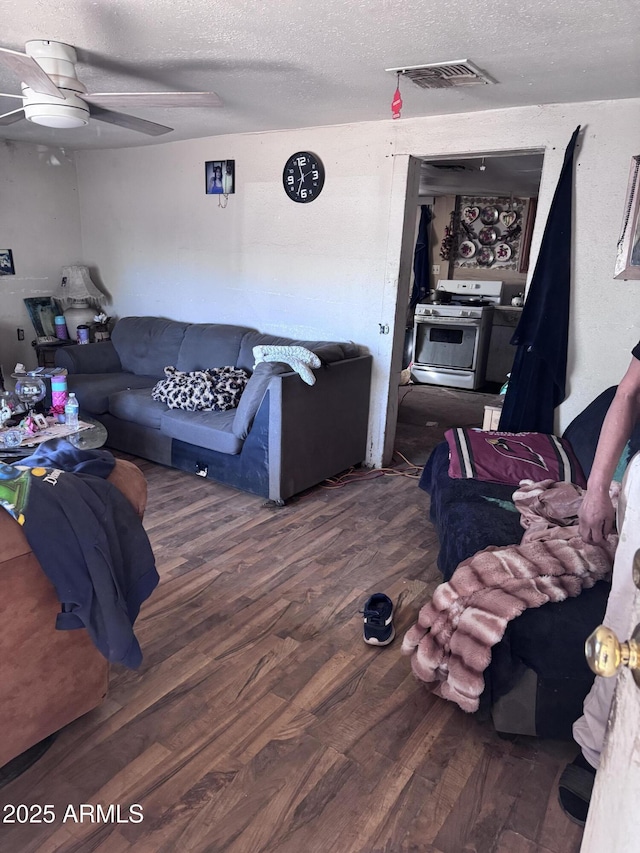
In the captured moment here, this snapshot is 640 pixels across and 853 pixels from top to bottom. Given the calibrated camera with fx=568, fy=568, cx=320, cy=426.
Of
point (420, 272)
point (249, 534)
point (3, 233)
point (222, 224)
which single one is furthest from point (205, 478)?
point (420, 272)

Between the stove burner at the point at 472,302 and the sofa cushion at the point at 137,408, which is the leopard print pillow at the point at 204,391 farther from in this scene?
the stove burner at the point at 472,302

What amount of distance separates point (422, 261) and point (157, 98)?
5.44 meters

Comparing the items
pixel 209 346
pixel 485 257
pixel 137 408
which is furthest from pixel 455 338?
pixel 137 408

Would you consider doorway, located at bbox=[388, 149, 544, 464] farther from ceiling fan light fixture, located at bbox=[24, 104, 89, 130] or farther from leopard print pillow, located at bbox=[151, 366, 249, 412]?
ceiling fan light fixture, located at bbox=[24, 104, 89, 130]

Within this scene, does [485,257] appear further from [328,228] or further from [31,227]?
[31,227]

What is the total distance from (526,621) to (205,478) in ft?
7.97

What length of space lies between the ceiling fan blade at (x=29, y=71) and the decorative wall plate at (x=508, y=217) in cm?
583

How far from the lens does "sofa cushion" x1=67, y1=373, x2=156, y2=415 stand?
13.1 feet

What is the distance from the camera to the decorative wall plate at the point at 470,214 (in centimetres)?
711

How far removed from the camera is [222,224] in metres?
4.37

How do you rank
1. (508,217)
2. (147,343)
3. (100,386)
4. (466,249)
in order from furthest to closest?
1. (466,249)
2. (508,217)
3. (147,343)
4. (100,386)

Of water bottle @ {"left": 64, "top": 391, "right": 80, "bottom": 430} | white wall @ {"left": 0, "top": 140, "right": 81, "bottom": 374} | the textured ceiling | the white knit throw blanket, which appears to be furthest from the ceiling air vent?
white wall @ {"left": 0, "top": 140, "right": 81, "bottom": 374}

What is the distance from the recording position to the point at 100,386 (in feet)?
13.5

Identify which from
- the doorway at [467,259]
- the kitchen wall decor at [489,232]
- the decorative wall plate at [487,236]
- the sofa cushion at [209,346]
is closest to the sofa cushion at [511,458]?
the doorway at [467,259]
